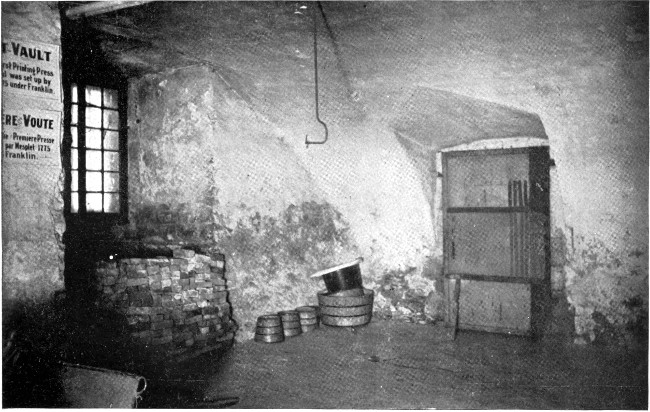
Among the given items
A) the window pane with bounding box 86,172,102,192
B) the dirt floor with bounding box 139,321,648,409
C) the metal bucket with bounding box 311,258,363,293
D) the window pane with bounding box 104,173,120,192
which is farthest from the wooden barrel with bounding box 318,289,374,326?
the window pane with bounding box 86,172,102,192

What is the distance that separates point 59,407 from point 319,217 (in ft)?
11.9

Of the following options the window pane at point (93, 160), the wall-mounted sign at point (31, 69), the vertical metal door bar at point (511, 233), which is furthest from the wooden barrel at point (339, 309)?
the wall-mounted sign at point (31, 69)

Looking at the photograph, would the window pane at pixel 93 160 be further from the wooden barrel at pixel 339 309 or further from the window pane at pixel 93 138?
the wooden barrel at pixel 339 309

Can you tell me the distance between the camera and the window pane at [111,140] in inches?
213

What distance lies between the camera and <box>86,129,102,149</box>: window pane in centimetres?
521

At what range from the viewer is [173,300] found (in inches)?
185

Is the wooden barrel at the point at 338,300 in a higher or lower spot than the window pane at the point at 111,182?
lower

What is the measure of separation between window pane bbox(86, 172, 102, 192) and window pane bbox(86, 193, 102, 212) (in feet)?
0.18

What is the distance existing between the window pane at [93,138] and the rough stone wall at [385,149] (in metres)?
0.35

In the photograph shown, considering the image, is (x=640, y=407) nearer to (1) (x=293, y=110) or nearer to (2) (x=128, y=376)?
(2) (x=128, y=376)

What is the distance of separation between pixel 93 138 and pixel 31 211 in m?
2.29

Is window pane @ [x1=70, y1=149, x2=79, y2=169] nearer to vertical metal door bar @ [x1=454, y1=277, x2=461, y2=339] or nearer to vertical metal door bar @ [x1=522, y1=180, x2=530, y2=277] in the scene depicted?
vertical metal door bar @ [x1=454, y1=277, x2=461, y2=339]

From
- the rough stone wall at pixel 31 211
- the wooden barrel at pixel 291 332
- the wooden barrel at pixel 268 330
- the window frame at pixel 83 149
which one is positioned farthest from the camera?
the wooden barrel at pixel 291 332

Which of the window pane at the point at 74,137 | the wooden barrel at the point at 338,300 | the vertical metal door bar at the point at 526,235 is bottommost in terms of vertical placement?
the wooden barrel at the point at 338,300
